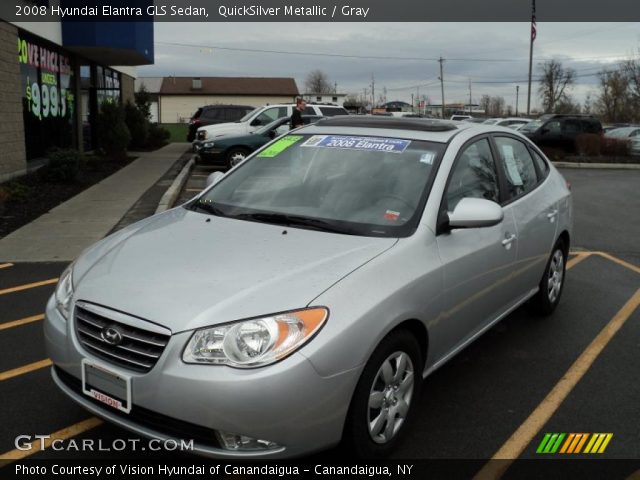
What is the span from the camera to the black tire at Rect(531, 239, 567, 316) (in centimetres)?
510

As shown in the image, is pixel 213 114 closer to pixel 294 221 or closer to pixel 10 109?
pixel 10 109

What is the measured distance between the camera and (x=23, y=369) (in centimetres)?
399

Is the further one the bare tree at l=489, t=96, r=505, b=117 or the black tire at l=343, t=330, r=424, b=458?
the bare tree at l=489, t=96, r=505, b=117

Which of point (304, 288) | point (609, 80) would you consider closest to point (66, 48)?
point (304, 288)

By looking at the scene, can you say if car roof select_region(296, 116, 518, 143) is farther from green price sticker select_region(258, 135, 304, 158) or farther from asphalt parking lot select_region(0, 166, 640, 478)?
asphalt parking lot select_region(0, 166, 640, 478)

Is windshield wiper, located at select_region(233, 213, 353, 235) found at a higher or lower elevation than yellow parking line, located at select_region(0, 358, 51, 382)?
higher

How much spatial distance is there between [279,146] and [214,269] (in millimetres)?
1733

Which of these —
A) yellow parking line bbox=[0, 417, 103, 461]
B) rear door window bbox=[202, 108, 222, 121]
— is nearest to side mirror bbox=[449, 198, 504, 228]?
yellow parking line bbox=[0, 417, 103, 461]

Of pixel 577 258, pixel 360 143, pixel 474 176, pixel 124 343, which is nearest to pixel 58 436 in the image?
pixel 124 343

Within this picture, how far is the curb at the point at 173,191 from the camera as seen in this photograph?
10289mm

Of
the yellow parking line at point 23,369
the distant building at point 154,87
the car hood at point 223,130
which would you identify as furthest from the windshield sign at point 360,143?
the distant building at point 154,87

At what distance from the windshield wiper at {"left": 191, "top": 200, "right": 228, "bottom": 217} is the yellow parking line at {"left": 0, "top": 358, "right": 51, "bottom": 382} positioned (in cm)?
146

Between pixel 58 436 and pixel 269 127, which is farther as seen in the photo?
pixel 269 127

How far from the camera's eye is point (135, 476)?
9.36ft
